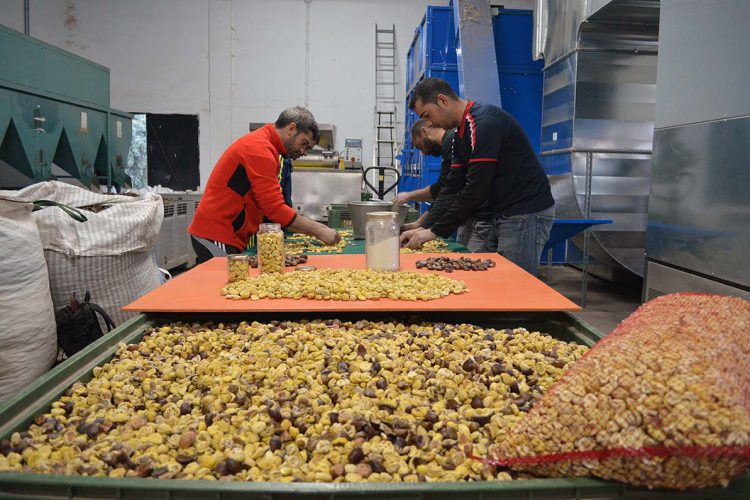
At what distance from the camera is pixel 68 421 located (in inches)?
42.7

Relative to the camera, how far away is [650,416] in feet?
2.59

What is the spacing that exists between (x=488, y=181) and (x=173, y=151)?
7.45 m

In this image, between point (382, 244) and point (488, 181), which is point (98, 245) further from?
point (488, 181)

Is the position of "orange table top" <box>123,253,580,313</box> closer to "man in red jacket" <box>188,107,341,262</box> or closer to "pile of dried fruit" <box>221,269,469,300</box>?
"pile of dried fruit" <box>221,269,469,300</box>

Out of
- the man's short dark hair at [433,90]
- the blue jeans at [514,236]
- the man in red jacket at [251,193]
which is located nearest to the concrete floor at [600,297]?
the blue jeans at [514,236]

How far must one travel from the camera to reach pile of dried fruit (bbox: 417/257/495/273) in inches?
90.5

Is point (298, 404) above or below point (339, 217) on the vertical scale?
below

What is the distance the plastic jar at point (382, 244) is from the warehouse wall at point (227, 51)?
7.23 m

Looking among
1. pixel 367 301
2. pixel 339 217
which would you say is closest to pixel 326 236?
pixel 367 301

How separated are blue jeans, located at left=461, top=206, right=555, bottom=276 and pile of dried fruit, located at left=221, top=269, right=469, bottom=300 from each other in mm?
1255

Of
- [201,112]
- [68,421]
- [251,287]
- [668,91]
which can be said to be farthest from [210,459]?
[201,112]

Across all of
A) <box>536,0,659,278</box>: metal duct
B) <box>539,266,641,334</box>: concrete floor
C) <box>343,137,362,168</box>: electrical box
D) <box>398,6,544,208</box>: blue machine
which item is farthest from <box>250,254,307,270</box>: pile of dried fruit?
<box>343,137,362,168</box>: electrical box

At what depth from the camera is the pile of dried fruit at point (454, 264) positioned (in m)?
2.30

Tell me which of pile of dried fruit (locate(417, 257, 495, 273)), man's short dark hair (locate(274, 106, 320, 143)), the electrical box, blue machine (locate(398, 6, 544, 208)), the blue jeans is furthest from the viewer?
the electrical box
